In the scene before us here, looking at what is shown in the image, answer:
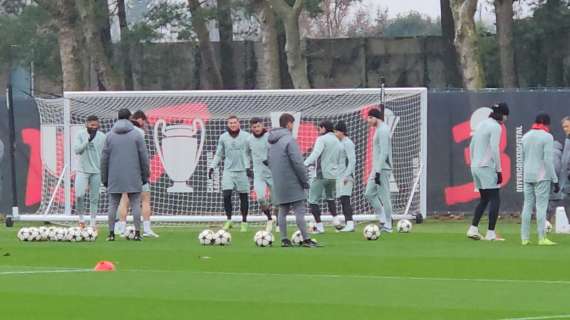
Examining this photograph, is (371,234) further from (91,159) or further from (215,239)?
(91,159)

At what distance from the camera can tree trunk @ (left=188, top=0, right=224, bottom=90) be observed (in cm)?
4369

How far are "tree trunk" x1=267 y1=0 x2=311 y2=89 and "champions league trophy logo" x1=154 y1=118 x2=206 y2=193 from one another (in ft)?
25.3

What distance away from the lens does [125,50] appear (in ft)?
155

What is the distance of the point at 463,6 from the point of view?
3403cm

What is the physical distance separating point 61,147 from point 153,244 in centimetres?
860

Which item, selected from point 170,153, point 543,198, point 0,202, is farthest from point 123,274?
point 0,202

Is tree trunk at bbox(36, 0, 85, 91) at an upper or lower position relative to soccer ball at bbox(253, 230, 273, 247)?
upper

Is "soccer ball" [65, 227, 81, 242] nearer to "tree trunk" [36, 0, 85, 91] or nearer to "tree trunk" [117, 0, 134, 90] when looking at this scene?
"tree trunk" [36, 0, 85, 91]

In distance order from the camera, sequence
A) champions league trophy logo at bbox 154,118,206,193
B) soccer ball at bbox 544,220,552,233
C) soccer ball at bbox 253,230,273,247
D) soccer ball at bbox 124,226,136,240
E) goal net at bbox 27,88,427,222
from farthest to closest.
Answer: champions league trophy logo at bbox 154,118,206,193 → goal net at bbox 27,88,427,222 → soccer ball at bbox 124,226,136,240 → soccer ball at bbox 544,220,552,233 → soccer ball at bbox 253,230,273,247

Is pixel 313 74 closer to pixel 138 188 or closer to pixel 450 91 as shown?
pixel 450 91

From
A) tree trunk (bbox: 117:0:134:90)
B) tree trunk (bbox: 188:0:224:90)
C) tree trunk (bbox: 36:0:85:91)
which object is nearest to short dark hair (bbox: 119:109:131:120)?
tree trunk (bbox: 36:0:85:91)

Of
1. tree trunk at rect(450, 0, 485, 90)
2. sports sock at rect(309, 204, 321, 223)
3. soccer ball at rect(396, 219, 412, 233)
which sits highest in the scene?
tree trunk at rect(450, 0, 485, 90)

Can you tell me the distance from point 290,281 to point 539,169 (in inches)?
256

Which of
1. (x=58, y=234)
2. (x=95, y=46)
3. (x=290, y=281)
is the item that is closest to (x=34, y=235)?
(x=58, y=234)
